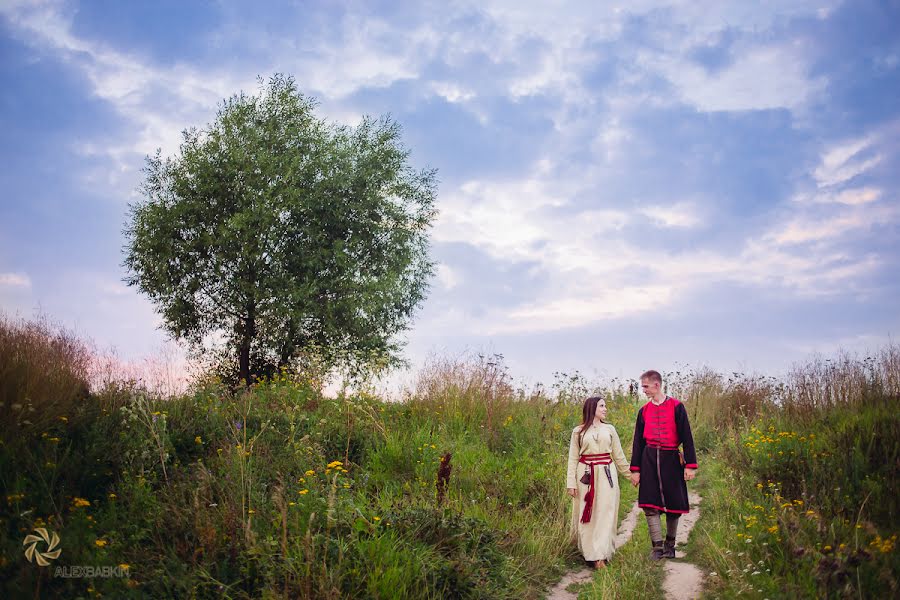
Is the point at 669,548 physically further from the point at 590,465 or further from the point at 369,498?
the point at 369,498

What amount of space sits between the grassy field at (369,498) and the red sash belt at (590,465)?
49 centimetres

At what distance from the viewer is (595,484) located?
312 inches

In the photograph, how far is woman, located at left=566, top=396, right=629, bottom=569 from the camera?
7.76 meters

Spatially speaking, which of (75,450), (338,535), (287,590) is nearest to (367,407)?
(75,450)

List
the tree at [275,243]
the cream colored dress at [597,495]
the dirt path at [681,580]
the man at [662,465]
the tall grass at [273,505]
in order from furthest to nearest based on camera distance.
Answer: the tree at [275,243], the man at [662,465], the cream colored dress at [597,495], the dirt path at [681,580], the tall grass at [273,505]

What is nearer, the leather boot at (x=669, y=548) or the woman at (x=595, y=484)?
the woman at (x=595, y=484)

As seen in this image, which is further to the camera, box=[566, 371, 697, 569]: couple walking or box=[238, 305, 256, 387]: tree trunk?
box=[238, 305, 256, 387]: tree trunk

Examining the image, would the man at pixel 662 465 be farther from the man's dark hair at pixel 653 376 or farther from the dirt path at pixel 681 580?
the dirt path at pixel 681 580

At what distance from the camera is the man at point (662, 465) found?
26.1ft

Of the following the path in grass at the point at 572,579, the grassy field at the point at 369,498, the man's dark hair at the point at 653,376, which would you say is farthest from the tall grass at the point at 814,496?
the man's dark hair at the point at 653,376

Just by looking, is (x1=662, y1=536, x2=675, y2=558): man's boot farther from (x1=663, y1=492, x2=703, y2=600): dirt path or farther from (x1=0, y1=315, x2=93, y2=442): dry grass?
(x1=0, y1=315, x2=93, y2=442): dry grass

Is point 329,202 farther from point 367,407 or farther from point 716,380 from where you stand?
point 716,380

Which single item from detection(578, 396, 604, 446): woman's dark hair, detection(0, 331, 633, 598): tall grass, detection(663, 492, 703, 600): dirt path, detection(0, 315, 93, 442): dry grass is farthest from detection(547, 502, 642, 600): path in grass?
detection(0, 315, 93, 442): dry grass

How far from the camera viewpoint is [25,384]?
739 cm
